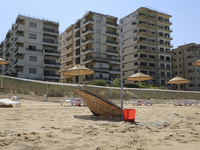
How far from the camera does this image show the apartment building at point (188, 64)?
57.4 meters

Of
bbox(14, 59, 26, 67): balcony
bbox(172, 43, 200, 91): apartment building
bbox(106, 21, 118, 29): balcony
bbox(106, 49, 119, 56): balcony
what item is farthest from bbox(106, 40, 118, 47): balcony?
bbox(14, 59, 26, 67): balcony

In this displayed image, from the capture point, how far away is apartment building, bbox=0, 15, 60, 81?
40.7m

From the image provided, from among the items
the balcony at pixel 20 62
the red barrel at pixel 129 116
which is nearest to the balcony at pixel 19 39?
the balcony at pixel 20 62

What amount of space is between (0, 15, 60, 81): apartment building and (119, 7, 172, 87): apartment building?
20.5m

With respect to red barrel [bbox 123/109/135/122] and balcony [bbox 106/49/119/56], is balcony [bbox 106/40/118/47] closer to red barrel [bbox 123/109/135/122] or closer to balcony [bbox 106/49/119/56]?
balcony [bbox 106/49/119/56]

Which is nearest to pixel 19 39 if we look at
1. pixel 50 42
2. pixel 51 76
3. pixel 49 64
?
pixel 50 42

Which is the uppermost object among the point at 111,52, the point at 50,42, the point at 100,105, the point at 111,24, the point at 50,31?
the point at 111,24

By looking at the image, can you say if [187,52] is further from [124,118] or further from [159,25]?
[124,118]

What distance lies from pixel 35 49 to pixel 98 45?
15.4 m

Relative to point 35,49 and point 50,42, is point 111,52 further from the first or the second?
point 35,49

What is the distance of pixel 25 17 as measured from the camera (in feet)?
138

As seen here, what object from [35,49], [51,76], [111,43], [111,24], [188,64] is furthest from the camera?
[188,64]

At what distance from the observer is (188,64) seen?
200ft

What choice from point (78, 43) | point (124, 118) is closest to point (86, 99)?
point (124, 118)
